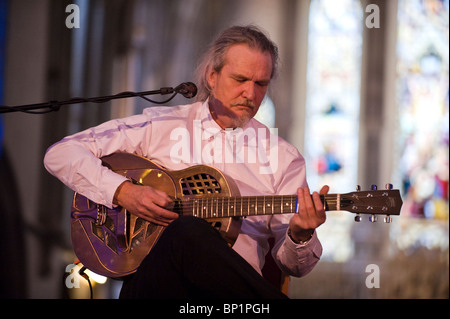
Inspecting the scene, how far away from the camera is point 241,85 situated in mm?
2527

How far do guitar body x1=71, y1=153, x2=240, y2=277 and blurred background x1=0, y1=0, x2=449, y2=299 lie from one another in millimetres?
2242

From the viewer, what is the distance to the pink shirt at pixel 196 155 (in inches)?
93.5

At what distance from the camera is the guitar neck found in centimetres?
205

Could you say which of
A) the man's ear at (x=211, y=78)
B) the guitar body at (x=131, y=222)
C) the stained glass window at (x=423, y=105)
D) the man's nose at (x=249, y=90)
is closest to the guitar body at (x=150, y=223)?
the guitar body at (x=131, y=222)

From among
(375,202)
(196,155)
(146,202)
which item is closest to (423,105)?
(196,155)

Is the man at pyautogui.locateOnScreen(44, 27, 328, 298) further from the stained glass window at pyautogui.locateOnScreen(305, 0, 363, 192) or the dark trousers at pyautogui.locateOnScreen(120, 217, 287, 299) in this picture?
the stained glass window at pyautogui.locateOnScreen(305, 0, 363, 192)

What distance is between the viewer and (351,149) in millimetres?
5445

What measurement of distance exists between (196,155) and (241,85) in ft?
1.22

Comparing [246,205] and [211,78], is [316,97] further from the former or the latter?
[246,205]

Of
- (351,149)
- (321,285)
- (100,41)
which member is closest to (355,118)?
(351,149)

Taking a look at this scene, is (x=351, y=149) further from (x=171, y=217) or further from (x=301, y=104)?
(x=171, y=217)

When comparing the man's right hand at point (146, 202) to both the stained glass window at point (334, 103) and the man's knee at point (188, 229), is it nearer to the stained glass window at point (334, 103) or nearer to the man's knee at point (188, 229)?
the man's knee at point (188, 229)

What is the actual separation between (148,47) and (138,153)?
2.88 meters

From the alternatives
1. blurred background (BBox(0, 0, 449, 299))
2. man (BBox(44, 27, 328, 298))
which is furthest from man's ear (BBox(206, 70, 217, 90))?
blurred background (BBox(0, 0, 449, 299))
